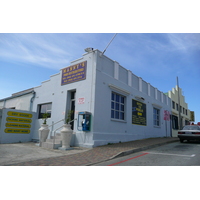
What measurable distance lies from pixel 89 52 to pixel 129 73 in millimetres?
4576

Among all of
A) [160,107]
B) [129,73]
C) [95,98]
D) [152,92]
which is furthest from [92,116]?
[160,107]

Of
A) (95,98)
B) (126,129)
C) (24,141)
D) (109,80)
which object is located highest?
(109,80)

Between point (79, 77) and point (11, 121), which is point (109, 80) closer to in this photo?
point (79, 77)

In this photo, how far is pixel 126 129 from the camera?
12.7m

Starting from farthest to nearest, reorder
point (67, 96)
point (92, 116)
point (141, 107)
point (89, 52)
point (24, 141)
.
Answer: point (141, 107) < point (24, 141) < point (67, 96) < point (89, 52) < point (92, 116)

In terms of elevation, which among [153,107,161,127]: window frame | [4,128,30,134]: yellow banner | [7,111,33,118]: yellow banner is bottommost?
[4,128,30,134]: yellow banner

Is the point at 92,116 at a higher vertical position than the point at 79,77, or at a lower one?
lower

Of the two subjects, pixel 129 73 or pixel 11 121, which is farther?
pixel 129 73

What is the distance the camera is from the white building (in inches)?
409

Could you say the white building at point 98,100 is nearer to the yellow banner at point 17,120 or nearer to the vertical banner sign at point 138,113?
the vertical banner sign at point 138,113

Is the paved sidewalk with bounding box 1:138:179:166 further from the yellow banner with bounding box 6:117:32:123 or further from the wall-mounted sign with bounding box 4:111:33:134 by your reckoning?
the yellow banner with bounding box 6:117:32:123

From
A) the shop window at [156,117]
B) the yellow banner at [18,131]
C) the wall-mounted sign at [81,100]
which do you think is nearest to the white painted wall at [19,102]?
the yellow banner at [18,131]

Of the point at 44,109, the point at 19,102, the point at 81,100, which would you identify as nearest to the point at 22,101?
the point at 19,102

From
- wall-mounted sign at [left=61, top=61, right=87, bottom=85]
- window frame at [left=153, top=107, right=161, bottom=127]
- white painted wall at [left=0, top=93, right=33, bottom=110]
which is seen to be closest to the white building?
wall-mounted sign at [left=61, top=61, right=87, bottom=85]
